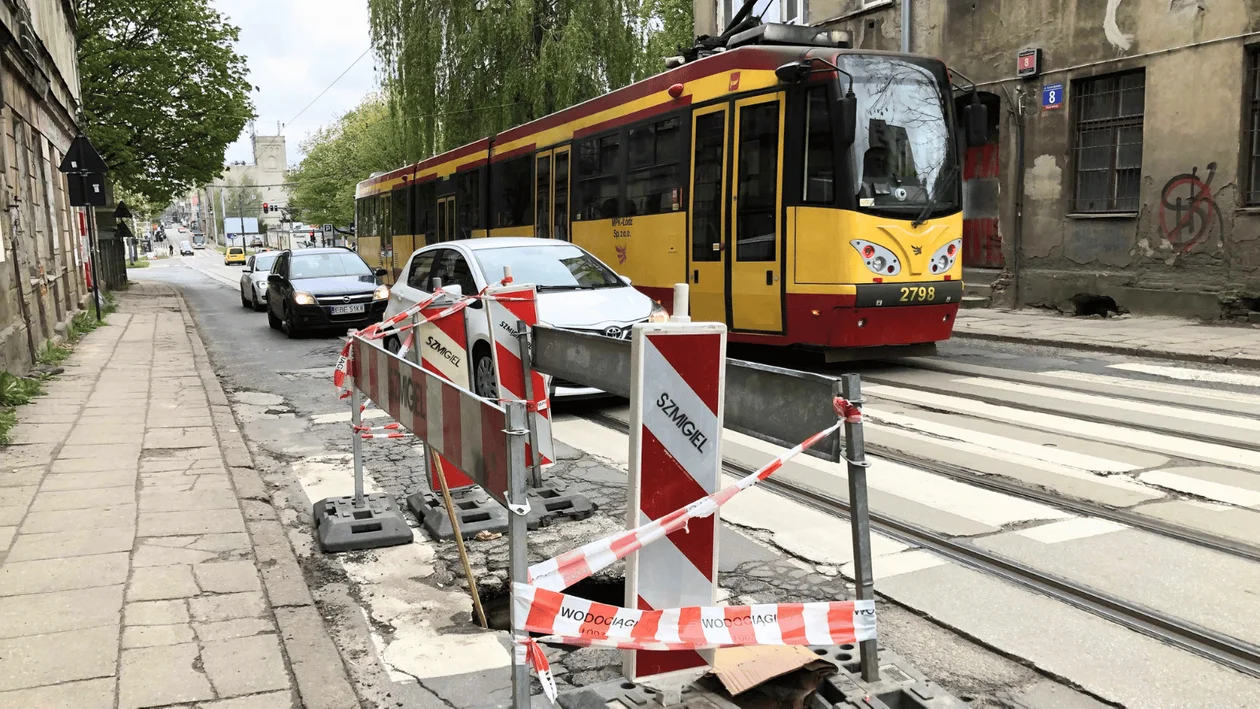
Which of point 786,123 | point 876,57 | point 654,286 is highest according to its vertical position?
point 876,57

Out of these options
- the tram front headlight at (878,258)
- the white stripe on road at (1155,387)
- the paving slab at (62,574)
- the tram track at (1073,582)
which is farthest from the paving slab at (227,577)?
the white stripe on road at (1155,387)

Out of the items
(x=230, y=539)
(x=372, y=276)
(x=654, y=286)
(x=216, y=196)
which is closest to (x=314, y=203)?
(x=372, y=276)

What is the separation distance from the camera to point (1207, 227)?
1412 cm

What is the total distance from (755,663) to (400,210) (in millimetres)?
22337

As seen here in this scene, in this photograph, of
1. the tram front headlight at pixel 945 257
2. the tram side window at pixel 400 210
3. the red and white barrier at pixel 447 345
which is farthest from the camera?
the tram side window at pixel 400 210

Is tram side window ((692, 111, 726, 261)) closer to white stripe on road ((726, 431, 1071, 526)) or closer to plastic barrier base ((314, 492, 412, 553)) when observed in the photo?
white stripe on road ((726, 431, 1071, 526))

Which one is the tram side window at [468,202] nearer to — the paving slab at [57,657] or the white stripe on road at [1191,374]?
the white stripe on road at [1191,374]

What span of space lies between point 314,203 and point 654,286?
67479mm

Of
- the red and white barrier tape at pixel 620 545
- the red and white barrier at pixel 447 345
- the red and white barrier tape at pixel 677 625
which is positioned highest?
the red and white barrier at pixel 447 345

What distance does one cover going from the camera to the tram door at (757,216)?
407 inches

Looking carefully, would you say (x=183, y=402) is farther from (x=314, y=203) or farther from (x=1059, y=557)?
(x=314, y=203)

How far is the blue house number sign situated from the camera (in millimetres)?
16172

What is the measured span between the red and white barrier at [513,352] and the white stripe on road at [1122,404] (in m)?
5.09

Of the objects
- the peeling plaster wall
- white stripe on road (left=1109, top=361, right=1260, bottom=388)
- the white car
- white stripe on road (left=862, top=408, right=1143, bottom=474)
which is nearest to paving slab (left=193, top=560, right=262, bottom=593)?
the white car
